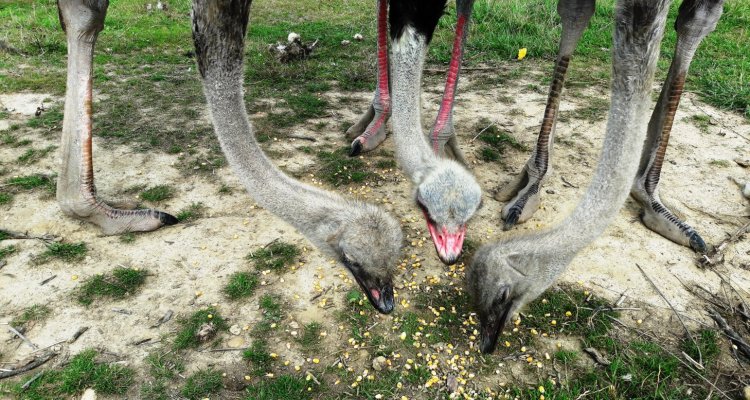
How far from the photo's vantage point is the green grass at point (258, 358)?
95.7 inches

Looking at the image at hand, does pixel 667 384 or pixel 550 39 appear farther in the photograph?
pixel 550 39

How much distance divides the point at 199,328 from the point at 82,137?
54.5 inches

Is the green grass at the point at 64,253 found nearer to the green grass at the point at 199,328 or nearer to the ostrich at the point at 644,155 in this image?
the green grass at the point at 199,328

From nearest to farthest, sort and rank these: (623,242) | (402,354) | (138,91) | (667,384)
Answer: (667,384) < (402,354) < (623,242) < (138,91)

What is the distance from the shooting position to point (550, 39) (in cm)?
692

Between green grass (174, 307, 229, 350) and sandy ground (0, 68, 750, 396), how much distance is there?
6 centimetres

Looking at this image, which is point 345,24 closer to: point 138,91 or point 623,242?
point 138,91

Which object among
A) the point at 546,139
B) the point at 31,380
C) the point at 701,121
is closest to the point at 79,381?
the point at 31,380

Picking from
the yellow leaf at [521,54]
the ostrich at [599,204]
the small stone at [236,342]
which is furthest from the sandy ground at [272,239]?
the yellow leaf at [521,54]

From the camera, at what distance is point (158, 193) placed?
145 inches

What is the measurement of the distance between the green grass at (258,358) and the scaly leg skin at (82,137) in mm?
1207

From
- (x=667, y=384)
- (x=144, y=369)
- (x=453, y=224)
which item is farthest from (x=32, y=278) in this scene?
(x=667, y=384)

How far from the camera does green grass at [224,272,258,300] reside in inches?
112

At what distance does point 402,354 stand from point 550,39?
564cm
